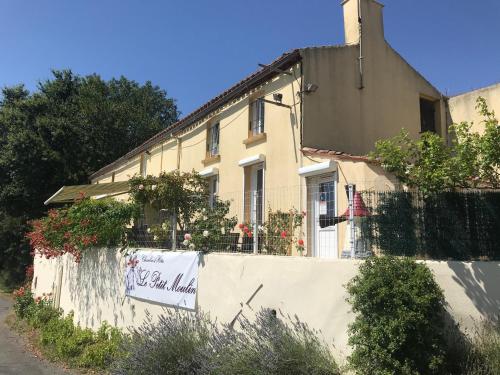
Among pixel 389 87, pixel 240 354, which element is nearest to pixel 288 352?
pixel 240 354

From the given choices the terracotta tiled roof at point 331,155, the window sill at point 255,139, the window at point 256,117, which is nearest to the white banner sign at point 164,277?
the terracotta tiled roof at point 331,155

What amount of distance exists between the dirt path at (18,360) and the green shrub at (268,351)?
157 inches

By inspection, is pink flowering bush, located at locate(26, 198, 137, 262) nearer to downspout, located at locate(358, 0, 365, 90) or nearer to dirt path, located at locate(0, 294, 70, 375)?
dirt path, located at locate(0, 294, 70, 375)

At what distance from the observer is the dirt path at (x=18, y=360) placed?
8.32 metres

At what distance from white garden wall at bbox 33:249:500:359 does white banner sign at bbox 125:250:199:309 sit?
0.18 metres

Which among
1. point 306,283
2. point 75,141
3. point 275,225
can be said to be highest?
point 75,141

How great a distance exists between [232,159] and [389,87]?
185 inches

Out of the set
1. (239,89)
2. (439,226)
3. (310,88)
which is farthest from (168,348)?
(239,89)

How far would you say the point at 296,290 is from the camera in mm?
5848

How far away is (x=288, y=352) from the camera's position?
204 inches

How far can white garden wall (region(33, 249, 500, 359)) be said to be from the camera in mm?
4875

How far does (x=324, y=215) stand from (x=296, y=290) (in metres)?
2.34

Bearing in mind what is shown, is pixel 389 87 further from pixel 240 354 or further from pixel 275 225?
pixel 240 354

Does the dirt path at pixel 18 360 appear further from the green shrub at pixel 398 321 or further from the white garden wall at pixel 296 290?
the green shrub at pixel 398 321
